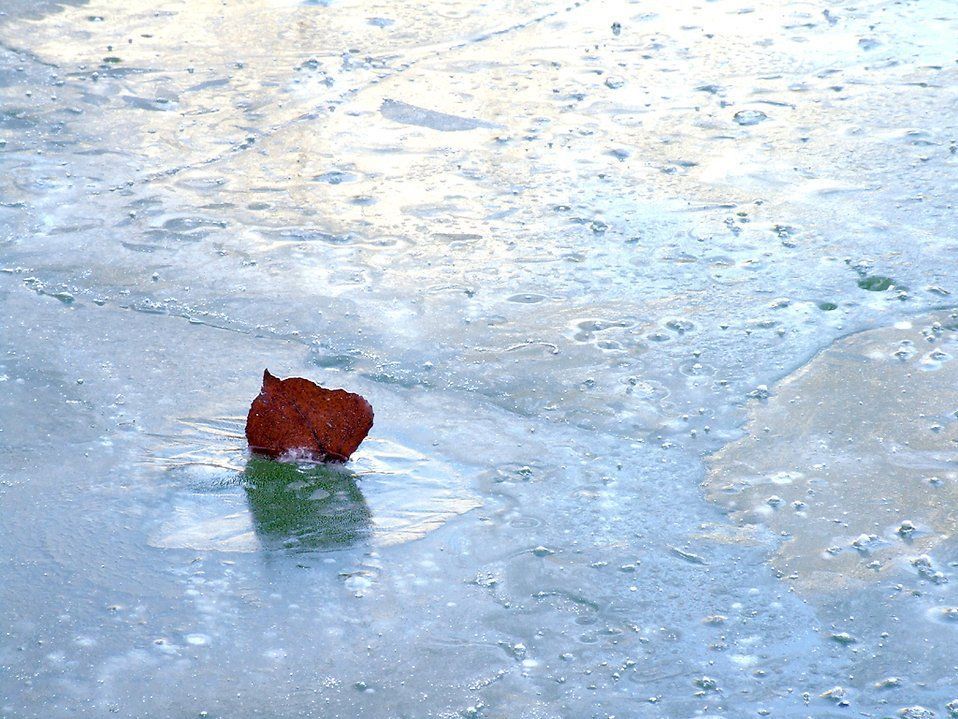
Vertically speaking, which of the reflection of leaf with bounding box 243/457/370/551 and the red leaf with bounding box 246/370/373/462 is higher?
the red leaf with bounding box 246/370/373/462

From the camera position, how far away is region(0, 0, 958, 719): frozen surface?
2.28 metres

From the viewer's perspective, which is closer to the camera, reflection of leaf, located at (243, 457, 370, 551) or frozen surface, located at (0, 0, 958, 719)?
frozen surface, located at (0, 0, 958, 719)

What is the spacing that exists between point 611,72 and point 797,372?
2.31m

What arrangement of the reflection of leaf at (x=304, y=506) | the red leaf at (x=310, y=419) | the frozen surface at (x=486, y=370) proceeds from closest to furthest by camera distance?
the frozen surface at (x=486, y=370)
the reflection of leaf at (x=304, y=506)
the red leaf at (x=310, y=419)

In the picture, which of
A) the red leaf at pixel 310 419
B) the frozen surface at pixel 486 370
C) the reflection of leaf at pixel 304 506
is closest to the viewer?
the frozen surface at pixel 486 370

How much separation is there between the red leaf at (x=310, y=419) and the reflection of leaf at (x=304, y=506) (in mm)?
51

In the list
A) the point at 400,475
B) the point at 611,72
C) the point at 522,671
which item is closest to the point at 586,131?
the point at 611,72

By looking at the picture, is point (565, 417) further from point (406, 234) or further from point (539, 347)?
point (406, 234)

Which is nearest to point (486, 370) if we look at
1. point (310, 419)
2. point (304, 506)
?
point (310, 419)

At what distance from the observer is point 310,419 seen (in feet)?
9.11

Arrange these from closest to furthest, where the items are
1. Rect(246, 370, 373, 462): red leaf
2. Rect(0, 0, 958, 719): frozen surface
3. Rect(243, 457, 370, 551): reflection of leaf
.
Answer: Rect(0, 0, 958, 719): frozen surface < Rect(243, 457, 370, 551): reflection of leaf < Rect(246, 370, 373, 462): red leaf

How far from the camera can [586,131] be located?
4.58 m

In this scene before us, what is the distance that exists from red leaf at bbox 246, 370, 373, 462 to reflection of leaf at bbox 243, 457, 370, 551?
51 mm

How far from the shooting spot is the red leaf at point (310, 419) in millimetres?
2771
